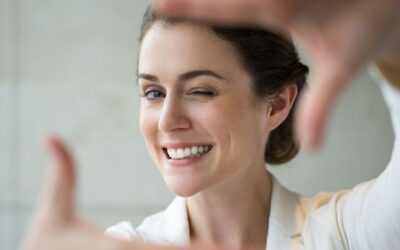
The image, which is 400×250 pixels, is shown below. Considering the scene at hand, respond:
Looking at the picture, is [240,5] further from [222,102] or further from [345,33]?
[222,102]

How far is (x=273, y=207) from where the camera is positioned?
1.01 meters

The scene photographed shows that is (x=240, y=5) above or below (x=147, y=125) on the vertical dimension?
below

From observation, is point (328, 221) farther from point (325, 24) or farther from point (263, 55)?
point (325, 24)

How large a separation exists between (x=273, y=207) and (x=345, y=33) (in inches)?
26.4

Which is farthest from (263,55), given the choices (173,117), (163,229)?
(163,229)

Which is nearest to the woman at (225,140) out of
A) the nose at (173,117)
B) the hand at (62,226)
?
the nose at (173,117)

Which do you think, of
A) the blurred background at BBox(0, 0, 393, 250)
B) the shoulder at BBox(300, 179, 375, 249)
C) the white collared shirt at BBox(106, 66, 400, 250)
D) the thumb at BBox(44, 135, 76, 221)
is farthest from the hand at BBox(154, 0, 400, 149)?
the blurred background at BBox(0, 0, 393, 250)

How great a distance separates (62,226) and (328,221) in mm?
533

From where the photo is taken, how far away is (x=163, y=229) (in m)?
1.02

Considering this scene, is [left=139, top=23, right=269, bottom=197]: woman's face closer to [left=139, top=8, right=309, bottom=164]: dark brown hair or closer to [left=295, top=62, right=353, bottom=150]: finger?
[left=139, top=8, right=309, bottom=164]: dark brown hair

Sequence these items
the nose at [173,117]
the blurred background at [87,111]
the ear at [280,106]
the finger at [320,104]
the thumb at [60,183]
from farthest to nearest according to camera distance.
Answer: the blurred background at [87,111]
the ear at [280,106]
the nose at [173,117]
the thumb at [60,183]
the finger at [320,104]

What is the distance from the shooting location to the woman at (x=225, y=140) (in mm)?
930

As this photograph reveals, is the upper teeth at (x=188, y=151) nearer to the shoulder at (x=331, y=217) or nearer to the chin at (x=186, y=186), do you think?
the chin at (x=186, y=186)

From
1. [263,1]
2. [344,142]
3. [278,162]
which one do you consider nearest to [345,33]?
[263,1]
